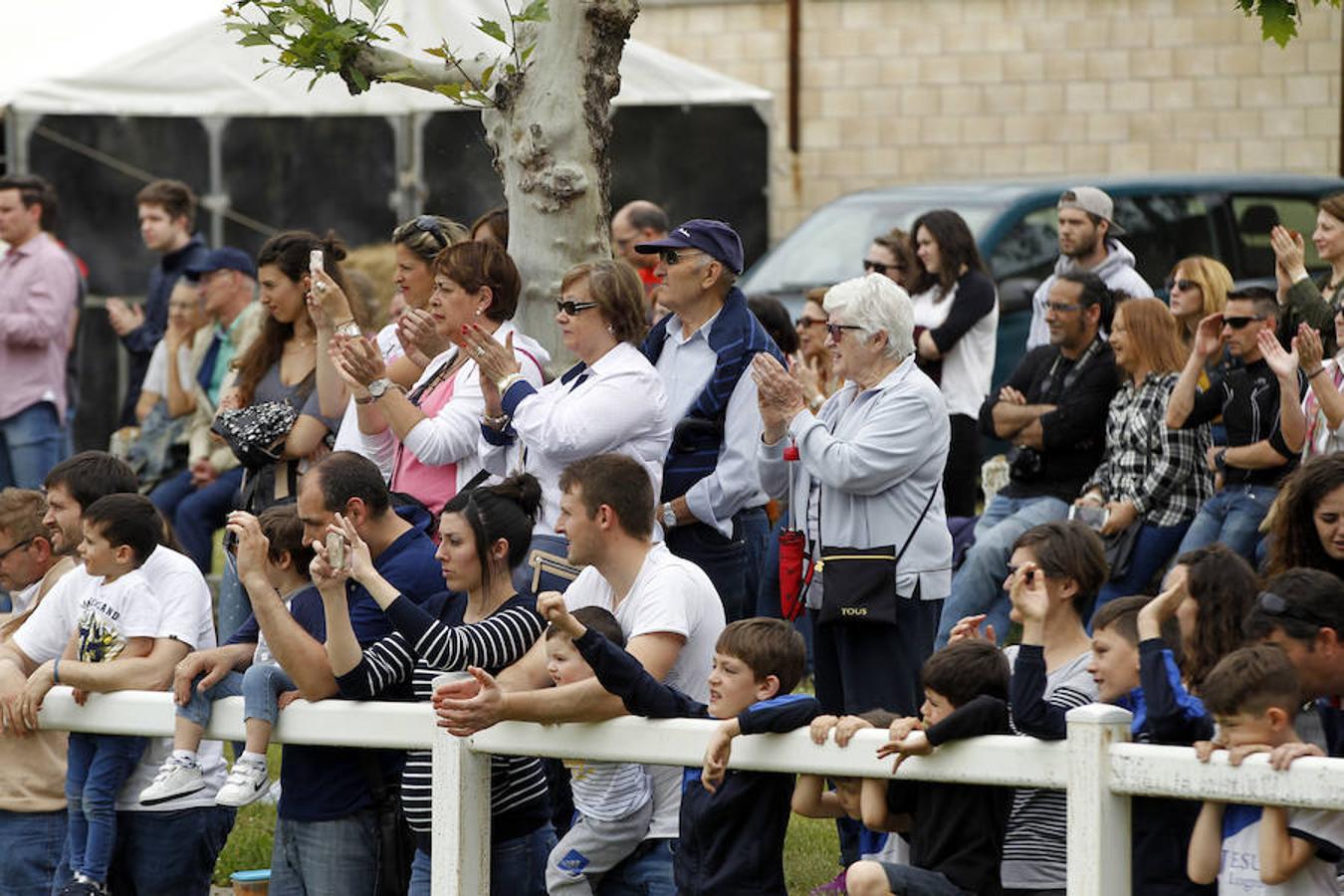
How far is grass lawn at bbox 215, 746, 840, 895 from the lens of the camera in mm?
7340

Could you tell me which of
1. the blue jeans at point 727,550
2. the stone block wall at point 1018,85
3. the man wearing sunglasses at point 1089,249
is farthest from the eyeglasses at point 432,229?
the stone block wall at point 1018,85

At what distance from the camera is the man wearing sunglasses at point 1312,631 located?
5121 mm

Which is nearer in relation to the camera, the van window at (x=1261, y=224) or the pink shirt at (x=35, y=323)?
the pink shirt at (x=35, y=323)

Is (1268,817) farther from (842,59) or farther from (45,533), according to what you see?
(842,59)

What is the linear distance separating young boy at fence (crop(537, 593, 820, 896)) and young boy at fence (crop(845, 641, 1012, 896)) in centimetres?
27

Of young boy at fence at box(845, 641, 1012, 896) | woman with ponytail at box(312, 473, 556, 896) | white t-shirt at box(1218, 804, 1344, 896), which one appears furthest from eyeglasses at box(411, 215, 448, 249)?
white t-shirt at box(1218, 804, 1344, 896)

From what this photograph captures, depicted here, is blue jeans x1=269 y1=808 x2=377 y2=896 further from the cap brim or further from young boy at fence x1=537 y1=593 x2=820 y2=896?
the cap brim

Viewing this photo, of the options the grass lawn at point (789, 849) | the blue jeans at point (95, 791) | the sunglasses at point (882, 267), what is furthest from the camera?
the sunglasses at point (882, 267)

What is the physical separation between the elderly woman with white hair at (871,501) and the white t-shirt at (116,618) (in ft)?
6.15

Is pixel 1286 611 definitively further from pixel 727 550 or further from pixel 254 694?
pixel 254 694

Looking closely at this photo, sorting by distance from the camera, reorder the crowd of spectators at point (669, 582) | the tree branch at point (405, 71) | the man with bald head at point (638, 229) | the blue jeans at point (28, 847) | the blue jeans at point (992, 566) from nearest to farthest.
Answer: the crowd of spectators at point (669, 582), the blue jeans at point (28, 847), the tree branch at point (405, 71), the blue jeans at point (992, 566), the man with bald head at point (638, 229)

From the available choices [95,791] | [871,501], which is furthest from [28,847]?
[871,501]

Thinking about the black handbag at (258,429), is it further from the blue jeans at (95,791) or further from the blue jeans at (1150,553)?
the blue jeans at (1150,553)

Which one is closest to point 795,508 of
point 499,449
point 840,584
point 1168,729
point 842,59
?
point 840,584
